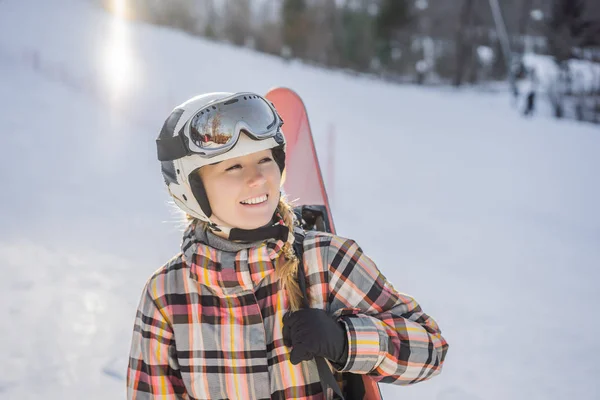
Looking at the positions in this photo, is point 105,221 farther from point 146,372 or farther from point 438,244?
point 146,372

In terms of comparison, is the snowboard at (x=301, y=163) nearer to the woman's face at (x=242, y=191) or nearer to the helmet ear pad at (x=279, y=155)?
the helmet ear pad at (x=279, y=155)

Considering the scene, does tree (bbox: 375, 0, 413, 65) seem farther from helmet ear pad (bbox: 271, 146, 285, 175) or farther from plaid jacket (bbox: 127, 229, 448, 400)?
plaid jacket (bbox: 127, 229, 448, 400)

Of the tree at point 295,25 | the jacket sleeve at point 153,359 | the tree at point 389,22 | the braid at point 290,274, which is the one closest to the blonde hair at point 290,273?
the braid at point 290,274

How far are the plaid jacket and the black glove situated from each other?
29 millimetres

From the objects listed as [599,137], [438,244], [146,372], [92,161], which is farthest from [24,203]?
[599,137]

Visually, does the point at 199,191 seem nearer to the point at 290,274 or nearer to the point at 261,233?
the point at 261,233

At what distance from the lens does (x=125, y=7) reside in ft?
125

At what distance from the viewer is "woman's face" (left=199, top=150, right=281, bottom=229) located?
1.55 m

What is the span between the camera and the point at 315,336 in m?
1.44

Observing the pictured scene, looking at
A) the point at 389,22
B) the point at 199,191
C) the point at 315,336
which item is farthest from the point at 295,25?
the point at 315,336

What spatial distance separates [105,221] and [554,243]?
5393 mm

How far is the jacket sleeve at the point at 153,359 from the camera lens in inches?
61.4

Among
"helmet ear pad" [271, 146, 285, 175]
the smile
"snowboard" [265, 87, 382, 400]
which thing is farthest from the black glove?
"snowboard" [265, 87, 382, 400]

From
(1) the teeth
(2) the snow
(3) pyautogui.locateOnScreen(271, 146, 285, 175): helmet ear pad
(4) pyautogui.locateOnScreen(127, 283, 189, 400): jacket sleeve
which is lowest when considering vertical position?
(2) the snow
